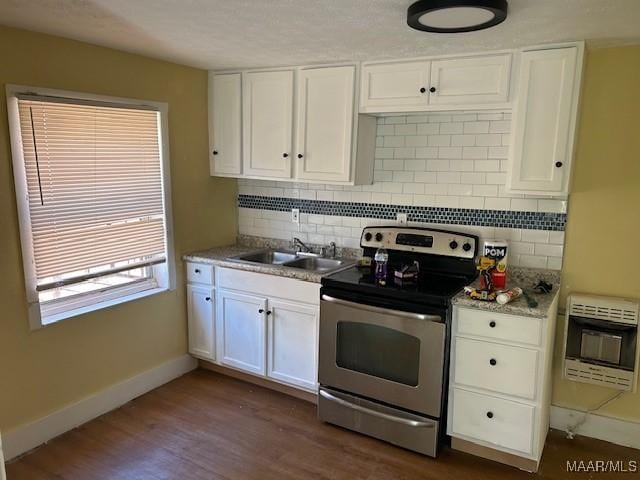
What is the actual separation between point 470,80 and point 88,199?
2.22 m

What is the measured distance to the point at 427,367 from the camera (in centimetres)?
257

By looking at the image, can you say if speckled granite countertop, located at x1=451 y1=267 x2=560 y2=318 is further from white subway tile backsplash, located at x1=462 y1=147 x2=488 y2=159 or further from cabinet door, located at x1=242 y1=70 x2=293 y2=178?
cabinet door, located at x1=242 y1=70 x2=293 y2=178

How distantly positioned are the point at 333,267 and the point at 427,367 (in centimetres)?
109

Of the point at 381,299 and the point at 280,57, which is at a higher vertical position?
the point at 280,57

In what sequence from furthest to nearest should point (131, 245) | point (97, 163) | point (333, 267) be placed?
→ 1. point (333, 267)
2. point (131, 245)
3. point (97, 163)

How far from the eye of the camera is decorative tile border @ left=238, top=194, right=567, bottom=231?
284 centimetres

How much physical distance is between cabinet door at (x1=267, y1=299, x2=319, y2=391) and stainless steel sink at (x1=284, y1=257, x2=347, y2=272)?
0.42 m

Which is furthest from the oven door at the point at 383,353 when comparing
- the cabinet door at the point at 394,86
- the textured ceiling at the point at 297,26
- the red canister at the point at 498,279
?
the textured ceiling at the point at 297,26

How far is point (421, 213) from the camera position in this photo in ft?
10.5

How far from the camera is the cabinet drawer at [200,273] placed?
3.41 meters

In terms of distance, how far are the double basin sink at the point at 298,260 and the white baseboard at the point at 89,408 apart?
0.87m

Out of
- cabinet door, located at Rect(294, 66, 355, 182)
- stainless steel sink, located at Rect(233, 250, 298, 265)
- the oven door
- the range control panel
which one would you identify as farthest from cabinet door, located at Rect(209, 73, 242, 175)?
the oven door

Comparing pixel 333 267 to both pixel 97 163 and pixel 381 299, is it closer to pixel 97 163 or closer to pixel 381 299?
pixel 381 299

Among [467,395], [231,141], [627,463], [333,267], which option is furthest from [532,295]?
[231,141]
